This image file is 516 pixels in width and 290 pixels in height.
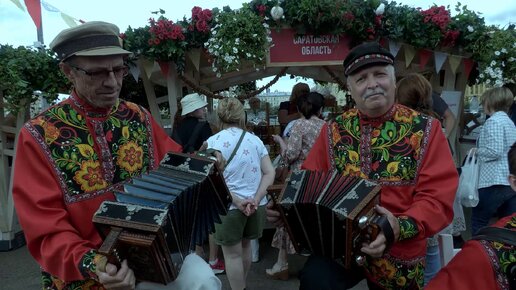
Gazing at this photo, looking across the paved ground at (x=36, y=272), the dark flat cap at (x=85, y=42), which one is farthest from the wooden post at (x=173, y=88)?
the dark flat cap at (x=85, y=42)

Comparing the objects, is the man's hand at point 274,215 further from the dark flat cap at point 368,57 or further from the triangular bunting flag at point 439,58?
the triangular bunting flag at point 439,58

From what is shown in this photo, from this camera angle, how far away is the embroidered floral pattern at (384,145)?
1987 mm

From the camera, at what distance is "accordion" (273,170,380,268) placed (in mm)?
1710

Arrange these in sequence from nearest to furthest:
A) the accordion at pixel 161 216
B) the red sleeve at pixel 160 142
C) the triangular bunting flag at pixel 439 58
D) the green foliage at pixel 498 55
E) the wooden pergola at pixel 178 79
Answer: the accordion at pixel 161 216 < the red sleeve at pixel 160 142 < the green foliage at pixel 498 55 < the wooden pergola at pixel 178 79 < the triangular bunting flag at pixel 439 58

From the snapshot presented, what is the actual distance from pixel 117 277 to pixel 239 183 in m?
2.41

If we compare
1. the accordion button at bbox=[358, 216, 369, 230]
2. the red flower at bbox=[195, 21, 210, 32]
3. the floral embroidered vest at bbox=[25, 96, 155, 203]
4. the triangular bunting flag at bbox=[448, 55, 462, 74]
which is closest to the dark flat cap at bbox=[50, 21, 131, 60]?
the floral embroidered vest at bbox=[25, 96, 155, 203]

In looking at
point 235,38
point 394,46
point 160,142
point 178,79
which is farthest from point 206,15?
point 160,142

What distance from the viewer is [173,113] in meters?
5.78

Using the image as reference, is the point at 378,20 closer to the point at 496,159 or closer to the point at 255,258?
the point at 496,159

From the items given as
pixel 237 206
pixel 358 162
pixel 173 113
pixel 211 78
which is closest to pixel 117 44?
pixel 358 162

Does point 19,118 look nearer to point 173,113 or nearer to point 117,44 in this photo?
point 173,113

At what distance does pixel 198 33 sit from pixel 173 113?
1.16m

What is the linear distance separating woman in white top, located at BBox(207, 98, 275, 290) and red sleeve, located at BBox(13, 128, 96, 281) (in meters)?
2.04

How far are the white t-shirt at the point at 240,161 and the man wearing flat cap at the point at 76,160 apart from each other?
179 cm
